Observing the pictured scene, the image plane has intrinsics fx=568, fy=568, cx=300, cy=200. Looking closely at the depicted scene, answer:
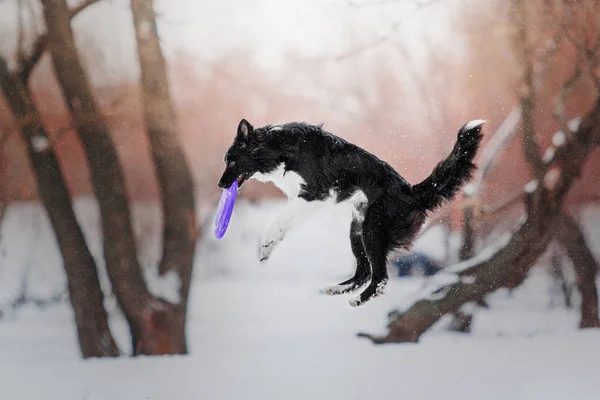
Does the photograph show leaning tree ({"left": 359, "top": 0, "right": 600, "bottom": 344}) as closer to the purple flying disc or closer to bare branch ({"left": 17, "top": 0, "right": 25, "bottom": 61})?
the purple flying disc

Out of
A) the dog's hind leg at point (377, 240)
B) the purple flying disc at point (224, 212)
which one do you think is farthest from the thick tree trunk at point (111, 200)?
the dog's hind leg at point (377, 240)

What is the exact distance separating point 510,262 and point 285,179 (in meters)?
0.86

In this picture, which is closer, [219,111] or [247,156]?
[247,156]

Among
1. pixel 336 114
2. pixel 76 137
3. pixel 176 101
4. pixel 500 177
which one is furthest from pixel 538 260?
pixel 76 137

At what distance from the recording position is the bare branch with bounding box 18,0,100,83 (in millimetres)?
1906

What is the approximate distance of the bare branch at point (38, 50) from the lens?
191 cm

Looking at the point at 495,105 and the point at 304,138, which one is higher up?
the point at 495,105

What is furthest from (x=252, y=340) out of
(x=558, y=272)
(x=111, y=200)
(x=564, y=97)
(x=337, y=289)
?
(x=564, y=97)

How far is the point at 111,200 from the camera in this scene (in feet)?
6.31

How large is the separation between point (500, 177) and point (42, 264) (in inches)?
62.8

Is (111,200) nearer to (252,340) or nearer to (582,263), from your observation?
(252,340)

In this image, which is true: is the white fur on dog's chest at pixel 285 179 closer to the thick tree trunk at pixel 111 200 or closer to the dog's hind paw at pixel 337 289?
the dog's hind paw at pixel 337 289

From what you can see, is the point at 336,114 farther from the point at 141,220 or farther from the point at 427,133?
the point at 141,220

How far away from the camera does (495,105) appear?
1.98 metres
